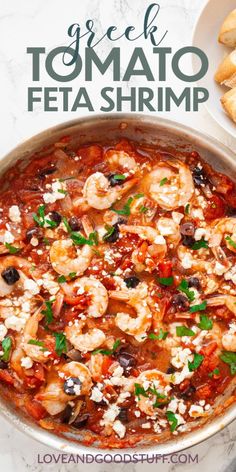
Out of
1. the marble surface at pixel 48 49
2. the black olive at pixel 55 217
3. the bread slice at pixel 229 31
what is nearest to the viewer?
the bread slice at pixel 229 31

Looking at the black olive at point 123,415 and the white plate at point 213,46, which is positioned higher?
the white plate at point 213,46

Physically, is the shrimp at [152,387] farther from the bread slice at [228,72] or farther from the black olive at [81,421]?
the bread slice at [228,72]

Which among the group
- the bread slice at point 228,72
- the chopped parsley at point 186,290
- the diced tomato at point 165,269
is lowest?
the chopped parsley at point 186,290

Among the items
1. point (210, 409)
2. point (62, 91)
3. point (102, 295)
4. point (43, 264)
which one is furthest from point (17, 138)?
point (210, 409)

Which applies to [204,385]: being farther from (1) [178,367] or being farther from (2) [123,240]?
(2) [123,240]

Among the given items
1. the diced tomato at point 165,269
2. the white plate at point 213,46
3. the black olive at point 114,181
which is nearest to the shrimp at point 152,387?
the diced tomato at point 165,269

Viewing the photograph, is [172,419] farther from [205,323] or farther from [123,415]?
[205,323]
